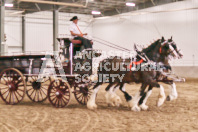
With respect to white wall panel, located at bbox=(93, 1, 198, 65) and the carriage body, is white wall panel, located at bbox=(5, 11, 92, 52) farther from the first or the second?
the carriage body

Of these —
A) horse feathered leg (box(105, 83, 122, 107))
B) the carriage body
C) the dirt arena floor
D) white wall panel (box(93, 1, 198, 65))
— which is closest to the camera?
the dirt arena floor

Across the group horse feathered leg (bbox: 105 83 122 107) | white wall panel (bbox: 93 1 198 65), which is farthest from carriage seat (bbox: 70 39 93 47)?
white wall panel (bbox: 93 1 198 65)

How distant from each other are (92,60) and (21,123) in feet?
8.52

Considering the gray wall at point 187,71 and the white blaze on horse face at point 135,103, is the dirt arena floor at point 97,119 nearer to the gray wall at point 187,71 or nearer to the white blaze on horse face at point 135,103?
the white blaze on horse face at point 135,103

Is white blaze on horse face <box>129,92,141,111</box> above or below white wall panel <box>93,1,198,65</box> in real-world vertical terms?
below

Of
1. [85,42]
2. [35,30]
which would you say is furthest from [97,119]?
[35,30]

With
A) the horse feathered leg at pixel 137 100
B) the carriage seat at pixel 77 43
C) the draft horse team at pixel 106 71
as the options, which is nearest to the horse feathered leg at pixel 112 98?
the draft horse team at pixel 106 71

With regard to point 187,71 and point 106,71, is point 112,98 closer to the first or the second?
point 106,71

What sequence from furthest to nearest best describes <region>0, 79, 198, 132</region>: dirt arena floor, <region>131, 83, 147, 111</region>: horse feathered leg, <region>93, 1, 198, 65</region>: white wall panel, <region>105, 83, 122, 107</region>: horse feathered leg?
<region>93, 1, 198, 65</region>: white wall panel, <region>105, 83, 122, 107</region>: horse feathered leg, <region>131, 83, 147, 111</region>: horse feathered leg, <region>0, 79, 198, 132</region>: dirt arena floor

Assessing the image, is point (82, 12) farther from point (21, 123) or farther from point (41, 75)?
point (21, 123)

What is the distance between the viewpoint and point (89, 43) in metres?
7.46

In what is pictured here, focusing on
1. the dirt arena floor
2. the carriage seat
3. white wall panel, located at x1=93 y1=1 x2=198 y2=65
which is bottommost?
the dirt arena floor

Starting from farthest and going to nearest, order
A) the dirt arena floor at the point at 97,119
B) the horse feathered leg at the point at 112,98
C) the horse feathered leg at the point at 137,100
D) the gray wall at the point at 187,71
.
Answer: the gray wall at the point at 187,71
the horse feathered leg at the point at 112,98
the horse feathered leg at the point at 137,100
the dirt arena floor at the point at 97,119

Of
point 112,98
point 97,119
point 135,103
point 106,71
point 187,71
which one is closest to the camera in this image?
point 97,119
